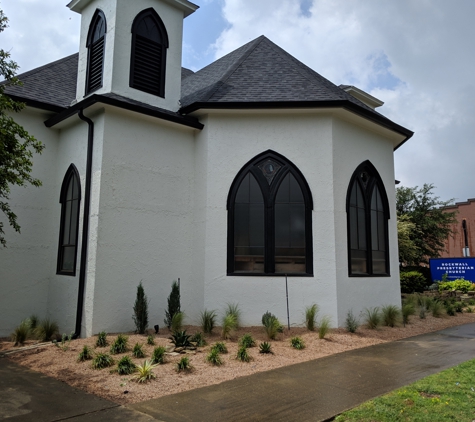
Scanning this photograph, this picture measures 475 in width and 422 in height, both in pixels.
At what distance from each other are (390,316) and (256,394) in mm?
6701

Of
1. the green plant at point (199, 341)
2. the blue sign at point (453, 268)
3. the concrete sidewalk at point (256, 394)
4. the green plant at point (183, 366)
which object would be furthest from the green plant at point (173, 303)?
the blue sign at point (453, 268)

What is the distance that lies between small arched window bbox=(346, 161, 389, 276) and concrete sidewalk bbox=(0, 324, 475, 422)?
3916 millimetres

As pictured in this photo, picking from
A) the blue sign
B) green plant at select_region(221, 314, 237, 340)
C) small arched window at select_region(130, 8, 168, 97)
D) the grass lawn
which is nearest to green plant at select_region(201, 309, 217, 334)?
green plant at select_region(221, 314, 237, 340)

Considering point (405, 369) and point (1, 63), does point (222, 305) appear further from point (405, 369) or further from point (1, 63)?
point (1, 63)

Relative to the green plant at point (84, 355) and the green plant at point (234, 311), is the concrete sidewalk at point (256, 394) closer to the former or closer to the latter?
the green plant at point (84, 355)

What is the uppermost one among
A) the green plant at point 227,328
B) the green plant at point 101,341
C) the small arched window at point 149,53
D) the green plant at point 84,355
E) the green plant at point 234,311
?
the small arched window at point 149,53

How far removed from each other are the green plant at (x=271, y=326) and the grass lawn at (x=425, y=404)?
3.59 metres

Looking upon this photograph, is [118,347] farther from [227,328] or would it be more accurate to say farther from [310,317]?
[310,317]

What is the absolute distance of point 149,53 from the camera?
11914 millimetres

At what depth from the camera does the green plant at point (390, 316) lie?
11.2m

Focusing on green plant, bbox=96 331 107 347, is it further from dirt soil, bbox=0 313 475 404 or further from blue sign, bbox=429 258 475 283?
blue sign, bbox=429 258 475 283

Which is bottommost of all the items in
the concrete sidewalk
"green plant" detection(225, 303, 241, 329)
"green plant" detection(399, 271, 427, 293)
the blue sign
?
the concrete sidewalk

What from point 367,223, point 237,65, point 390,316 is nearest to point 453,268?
point 367,223

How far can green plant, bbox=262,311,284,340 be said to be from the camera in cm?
921
